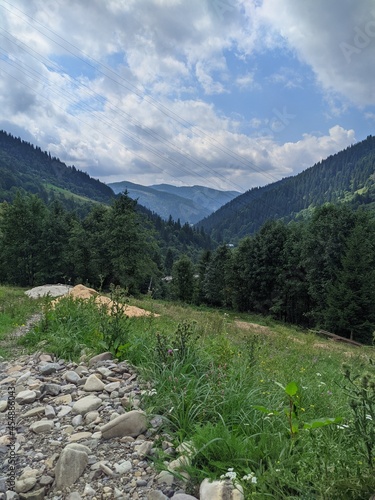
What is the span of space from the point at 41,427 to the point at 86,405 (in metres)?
0.55

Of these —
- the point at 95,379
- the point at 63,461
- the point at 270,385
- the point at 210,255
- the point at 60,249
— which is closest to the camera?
the point at 63,461

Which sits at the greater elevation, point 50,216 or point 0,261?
point 50,216

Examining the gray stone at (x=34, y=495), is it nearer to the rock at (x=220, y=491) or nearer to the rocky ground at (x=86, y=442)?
the rocky ground at (x=86, y=442)

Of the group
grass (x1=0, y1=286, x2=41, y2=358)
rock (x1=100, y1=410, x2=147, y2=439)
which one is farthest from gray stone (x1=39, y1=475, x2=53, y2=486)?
grass (x1=0, y1=286, x2=41, y2=358)

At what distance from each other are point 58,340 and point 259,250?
1991 inches

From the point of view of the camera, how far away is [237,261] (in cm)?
6072

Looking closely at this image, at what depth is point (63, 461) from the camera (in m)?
3.16

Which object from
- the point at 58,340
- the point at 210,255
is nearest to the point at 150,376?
the point at 58,340

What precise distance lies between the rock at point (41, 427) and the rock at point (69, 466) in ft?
2.47

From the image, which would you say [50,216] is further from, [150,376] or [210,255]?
[150,376]

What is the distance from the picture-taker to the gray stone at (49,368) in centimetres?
542

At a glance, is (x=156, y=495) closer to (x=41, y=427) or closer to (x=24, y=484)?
(x=24, y=484)

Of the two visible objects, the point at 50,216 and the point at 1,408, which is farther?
the point at 50,216

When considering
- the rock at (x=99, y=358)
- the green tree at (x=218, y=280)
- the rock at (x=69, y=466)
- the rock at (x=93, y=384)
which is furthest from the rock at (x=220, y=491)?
the green tree at (x=218, y=280)
